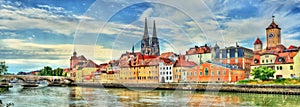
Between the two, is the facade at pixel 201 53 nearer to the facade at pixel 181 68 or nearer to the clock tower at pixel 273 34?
the facade at pixel 181 68

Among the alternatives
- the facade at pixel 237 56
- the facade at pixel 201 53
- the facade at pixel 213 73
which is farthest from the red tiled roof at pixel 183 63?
the facade at pixel 237 56

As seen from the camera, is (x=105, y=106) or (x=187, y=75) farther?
(x=187, y=75)

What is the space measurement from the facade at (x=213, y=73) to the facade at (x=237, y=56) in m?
5.43

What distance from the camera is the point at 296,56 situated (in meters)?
35.7

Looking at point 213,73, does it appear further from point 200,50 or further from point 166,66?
point 200,50

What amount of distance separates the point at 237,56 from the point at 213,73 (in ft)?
32.7

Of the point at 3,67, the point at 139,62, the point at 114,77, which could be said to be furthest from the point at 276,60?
the point at 3,67

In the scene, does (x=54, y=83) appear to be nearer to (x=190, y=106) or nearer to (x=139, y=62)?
(x=139, y=62)

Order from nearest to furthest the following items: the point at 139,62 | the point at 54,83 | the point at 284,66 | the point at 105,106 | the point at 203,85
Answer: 1. the point at 105,106
2. the point at 203,85
3. the point at 284,66
4. the point at 139,62
5. the point at 54,83

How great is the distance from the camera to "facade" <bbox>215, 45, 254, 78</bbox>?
4616cm

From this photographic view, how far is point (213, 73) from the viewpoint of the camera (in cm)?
3906

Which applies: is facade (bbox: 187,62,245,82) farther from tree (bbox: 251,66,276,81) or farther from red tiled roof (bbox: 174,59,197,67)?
tree (bbox: 251,66,276,81)

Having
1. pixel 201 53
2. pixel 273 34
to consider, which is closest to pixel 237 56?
pixel 201 53

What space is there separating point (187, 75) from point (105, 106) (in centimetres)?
2623
